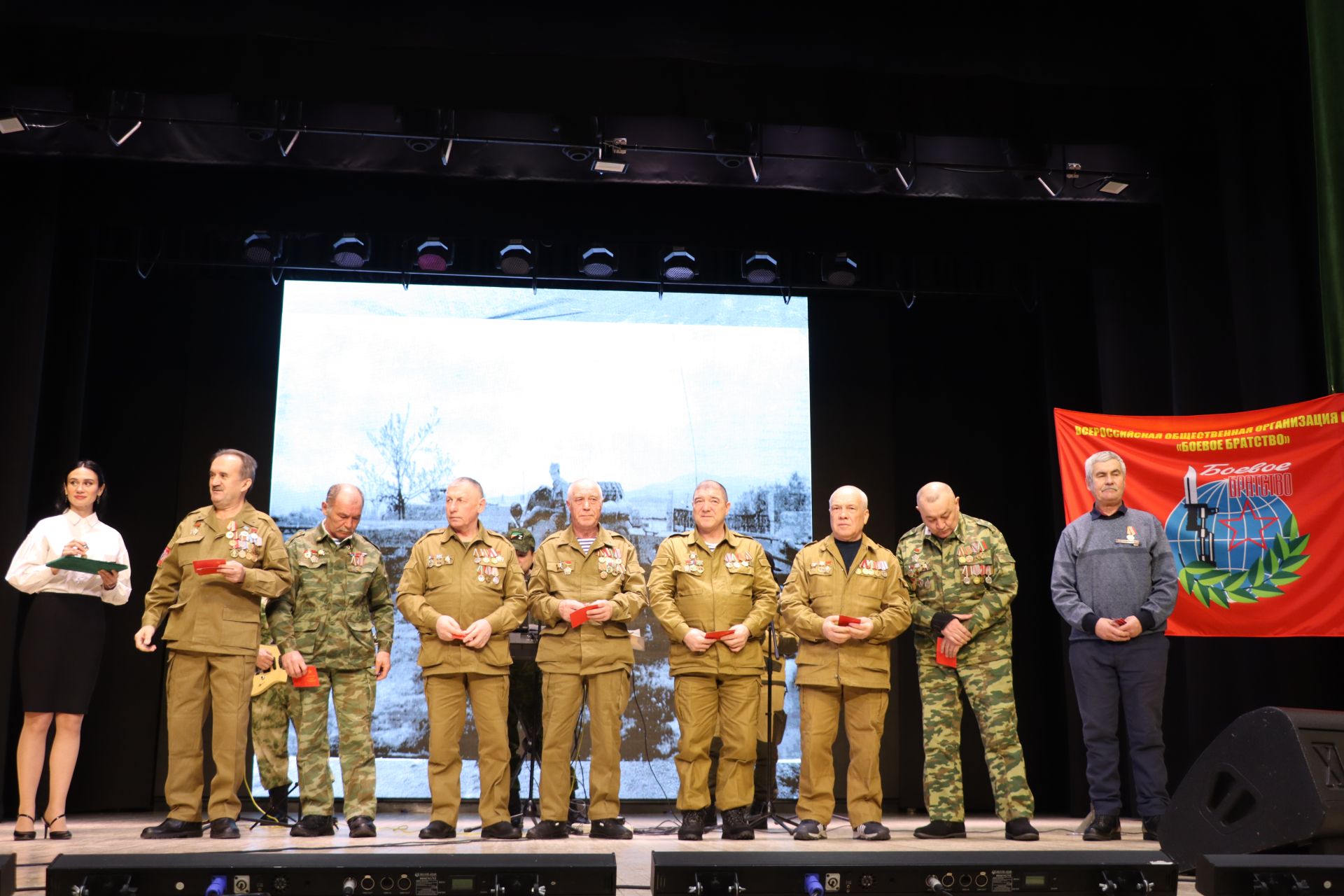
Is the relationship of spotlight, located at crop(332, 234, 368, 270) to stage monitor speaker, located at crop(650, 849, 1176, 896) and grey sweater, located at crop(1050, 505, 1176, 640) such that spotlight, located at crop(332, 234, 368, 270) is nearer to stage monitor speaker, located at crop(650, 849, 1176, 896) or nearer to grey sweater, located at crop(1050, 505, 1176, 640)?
grey sweater, located at crop(1050, 505, 1176, 640)

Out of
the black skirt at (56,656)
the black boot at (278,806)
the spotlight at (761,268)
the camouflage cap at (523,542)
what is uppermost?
the spotlight at (761,268)

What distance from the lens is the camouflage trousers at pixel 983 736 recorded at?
17.6 feet

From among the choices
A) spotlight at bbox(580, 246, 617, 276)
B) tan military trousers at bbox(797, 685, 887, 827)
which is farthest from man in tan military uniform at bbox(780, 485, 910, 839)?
spotlight at bbox(580, 246, 617, 276)

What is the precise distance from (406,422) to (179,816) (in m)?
3.18

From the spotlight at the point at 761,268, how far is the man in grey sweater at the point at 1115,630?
265 centimetres

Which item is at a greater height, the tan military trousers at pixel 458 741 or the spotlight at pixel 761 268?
the spotlight at pixel 761 268

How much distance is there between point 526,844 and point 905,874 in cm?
257

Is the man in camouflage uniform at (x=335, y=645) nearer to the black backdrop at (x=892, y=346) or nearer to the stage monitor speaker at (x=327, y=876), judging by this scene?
the black backdrop at (x=892, y=346)

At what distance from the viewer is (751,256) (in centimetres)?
757

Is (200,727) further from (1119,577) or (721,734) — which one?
(1119,577)

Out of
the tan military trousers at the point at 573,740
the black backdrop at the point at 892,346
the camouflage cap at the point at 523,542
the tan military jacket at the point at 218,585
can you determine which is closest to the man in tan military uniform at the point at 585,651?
the tan military trousers at the point at 573,740

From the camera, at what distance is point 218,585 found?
207 inches

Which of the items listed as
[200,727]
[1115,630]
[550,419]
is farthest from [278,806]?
[1115,630]

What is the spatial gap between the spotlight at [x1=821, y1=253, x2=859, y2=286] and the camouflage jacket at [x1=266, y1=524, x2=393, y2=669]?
356cm
